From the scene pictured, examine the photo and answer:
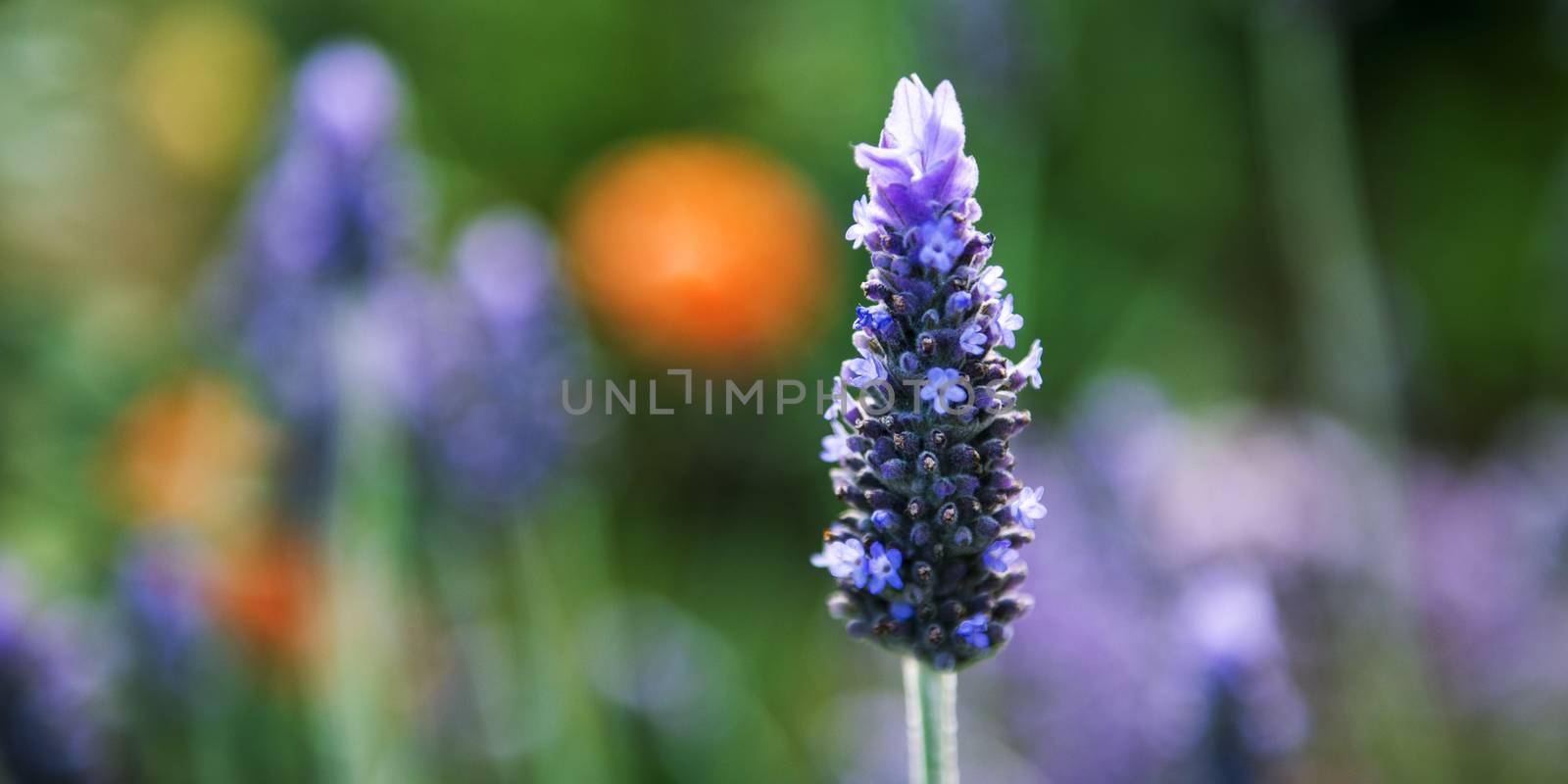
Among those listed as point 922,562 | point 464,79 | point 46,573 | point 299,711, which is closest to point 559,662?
point 299,711

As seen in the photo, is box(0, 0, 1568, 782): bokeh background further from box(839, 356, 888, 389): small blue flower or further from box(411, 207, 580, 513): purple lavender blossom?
box(839, 356, 888, 389): small blue flower

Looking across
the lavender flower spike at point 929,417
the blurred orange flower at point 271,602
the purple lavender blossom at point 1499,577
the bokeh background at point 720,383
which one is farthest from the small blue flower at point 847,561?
the blurred orange flower at point 271,602

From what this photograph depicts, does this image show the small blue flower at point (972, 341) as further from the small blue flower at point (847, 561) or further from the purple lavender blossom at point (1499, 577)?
the purple lavender blossom at point (1499, 577)

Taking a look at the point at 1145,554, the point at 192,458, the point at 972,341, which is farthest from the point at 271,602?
the point at 972,341

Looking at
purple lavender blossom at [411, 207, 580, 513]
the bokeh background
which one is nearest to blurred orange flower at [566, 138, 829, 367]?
the bokeh background

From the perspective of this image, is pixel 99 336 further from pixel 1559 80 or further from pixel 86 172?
pixel 1559 80
